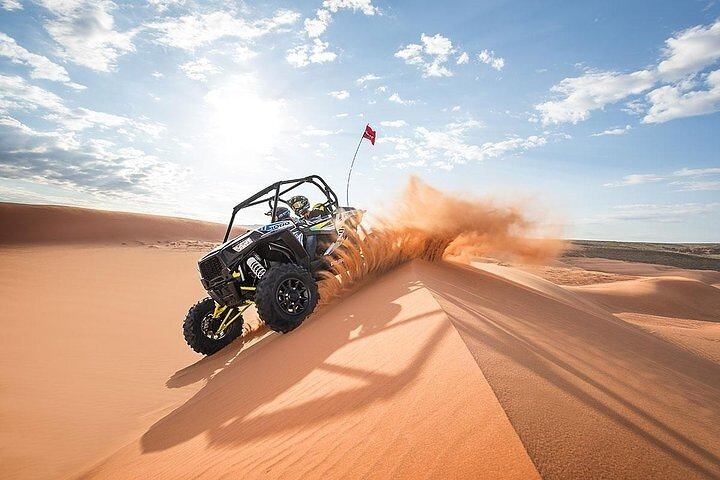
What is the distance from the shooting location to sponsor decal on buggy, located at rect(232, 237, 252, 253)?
505cm

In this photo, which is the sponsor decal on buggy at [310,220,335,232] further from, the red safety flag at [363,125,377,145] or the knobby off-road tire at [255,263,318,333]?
the red safety flag at [363,125,377,145]

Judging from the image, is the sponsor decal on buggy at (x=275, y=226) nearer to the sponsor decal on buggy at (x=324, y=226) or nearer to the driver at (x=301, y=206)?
the sponsor decal on buggy at (x=324, y=226)

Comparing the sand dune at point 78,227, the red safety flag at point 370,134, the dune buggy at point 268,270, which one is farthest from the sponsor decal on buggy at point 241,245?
the sand dune at point 78,227

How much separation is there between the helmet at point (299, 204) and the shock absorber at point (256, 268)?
8.01ft

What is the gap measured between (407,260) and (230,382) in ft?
11.4

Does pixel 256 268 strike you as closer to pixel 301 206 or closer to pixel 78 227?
pixel 301 206

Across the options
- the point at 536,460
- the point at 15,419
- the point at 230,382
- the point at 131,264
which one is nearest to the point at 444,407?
the point at 536,460

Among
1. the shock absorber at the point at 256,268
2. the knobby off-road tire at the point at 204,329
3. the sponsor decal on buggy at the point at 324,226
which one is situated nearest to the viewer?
the shock absorber at the point at 256,268

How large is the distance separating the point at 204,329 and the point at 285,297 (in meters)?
1.97

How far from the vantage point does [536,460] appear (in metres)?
1.28

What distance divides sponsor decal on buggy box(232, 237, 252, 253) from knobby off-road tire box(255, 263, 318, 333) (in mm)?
567

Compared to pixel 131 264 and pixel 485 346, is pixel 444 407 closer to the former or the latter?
pixel 485 346

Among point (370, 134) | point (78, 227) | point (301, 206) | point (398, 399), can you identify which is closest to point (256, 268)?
point (301, 206)

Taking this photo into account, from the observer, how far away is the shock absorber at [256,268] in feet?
16.5
